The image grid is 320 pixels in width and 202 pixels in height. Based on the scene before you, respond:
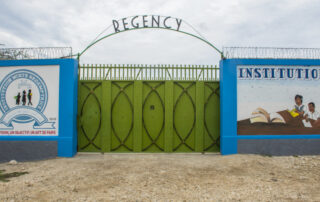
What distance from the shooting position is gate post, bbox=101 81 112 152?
7574mm

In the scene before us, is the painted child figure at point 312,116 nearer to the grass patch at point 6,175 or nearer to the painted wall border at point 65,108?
the painted wall border at point 65,108

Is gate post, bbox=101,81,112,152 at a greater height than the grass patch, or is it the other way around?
gate post, bbox=101,81,112,152

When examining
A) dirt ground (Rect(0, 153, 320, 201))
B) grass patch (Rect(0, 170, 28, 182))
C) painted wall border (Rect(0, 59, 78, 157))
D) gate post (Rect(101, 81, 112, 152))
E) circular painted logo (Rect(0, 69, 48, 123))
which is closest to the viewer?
dirt ground (Rect(0, 153, 320, 201))

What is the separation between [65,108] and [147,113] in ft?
8.27

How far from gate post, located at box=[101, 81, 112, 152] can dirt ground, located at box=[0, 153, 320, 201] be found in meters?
0.47

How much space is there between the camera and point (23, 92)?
7.31 m

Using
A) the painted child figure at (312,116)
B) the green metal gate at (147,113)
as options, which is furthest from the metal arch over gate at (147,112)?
the painted child figure at (312,116)

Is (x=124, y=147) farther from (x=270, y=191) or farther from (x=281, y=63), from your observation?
(x=281, y=63)

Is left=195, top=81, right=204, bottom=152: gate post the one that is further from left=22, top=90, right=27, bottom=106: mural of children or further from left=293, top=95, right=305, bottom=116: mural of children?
left=22, top=90, right=27, bottom=106: mural of children

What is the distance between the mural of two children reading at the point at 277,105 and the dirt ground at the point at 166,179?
0.92m

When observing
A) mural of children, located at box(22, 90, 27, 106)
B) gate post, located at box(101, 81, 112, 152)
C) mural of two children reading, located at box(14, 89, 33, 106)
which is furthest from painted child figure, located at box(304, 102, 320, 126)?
mural of children, located at box(22, 90, 27, 106)

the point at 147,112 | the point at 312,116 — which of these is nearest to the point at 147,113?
the point at 147,112

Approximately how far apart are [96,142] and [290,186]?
5.49 meters

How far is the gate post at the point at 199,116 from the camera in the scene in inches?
300
